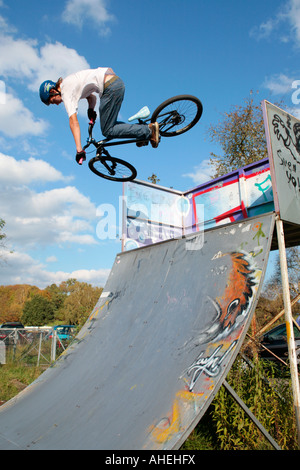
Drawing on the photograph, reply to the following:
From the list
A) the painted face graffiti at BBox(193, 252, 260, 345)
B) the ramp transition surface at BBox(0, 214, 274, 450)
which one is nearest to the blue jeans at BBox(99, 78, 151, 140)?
the ramp transition surface at BBox(0, 214, 274, 450)

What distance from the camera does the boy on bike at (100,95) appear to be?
398 cm

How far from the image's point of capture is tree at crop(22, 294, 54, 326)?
57.1 m

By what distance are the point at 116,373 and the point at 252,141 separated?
1296cm

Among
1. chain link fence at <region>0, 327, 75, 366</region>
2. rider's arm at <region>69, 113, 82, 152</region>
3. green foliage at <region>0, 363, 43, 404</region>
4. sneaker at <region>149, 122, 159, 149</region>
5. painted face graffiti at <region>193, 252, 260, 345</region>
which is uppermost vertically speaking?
sneaker at <region>149, 122, 159, 149</region>

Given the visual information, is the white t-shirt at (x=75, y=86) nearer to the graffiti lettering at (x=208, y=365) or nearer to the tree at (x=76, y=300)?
the graffiti lettering at (x=208, y=365)

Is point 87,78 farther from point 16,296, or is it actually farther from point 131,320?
point 16,296

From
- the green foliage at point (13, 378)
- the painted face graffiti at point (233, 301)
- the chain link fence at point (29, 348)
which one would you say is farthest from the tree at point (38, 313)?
the painted face graffiti at point (233, 301)

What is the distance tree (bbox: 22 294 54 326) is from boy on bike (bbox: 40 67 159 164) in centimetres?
5769

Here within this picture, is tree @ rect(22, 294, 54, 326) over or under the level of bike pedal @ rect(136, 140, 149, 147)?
under

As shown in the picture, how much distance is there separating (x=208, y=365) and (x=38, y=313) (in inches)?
2310

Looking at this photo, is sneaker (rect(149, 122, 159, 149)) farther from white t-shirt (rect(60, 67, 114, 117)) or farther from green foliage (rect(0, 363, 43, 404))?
green foliage (rect(0, 363, 43, 404))

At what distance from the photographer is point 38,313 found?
187 ft

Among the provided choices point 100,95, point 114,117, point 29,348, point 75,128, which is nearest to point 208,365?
point 75,128

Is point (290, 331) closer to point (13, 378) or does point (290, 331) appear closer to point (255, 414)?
point (255, 414)
